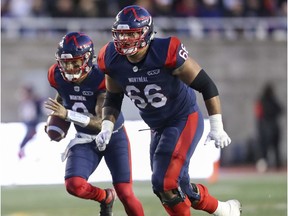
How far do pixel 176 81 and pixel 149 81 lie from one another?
22cm

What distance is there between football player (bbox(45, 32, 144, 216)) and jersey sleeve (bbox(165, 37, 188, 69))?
0.94 meters

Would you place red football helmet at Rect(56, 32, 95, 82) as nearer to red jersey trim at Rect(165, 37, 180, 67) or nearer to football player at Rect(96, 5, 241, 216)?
football player at Rect(96, 5, 241, 216)

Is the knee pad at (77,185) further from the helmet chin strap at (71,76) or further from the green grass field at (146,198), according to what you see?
the green grass field at (146,198)

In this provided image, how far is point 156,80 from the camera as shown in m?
7.45

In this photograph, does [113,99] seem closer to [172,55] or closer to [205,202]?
[172,55]

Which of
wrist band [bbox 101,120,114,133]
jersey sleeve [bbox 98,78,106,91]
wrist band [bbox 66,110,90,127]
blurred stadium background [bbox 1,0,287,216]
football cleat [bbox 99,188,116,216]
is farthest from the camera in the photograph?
blurred stadium background [bbox 1,0,287,216]

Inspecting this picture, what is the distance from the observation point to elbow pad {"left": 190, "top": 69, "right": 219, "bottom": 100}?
7.41 meters

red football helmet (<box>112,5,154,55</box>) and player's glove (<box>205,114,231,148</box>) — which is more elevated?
red football helmet (<box>112,5,154,55</box>)

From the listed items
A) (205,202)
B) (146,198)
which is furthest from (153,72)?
(146,198)

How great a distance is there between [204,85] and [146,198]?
184 inches

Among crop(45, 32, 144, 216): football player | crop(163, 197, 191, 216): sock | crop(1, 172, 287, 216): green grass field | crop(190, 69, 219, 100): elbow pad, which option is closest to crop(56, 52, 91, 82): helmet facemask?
crop(45, 32, 144, 216): football player

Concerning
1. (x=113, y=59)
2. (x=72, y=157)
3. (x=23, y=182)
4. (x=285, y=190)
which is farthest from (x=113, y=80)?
Answer: (x=23, y=182)

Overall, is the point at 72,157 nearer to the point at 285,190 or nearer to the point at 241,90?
the point at 285,190

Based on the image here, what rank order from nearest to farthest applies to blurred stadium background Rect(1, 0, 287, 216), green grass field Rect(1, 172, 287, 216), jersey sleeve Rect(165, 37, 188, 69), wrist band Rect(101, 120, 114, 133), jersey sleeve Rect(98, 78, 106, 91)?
jersey sleeve Rect(165, 37, 188, 69), wrist band Rect(101, 120, 114, 133), jersey sleeve Rect(98, 78, 106, 91), green grass field Rect(1, 172, 287, 216), blurred stadium background Rect(1, 0, 287, 216)
